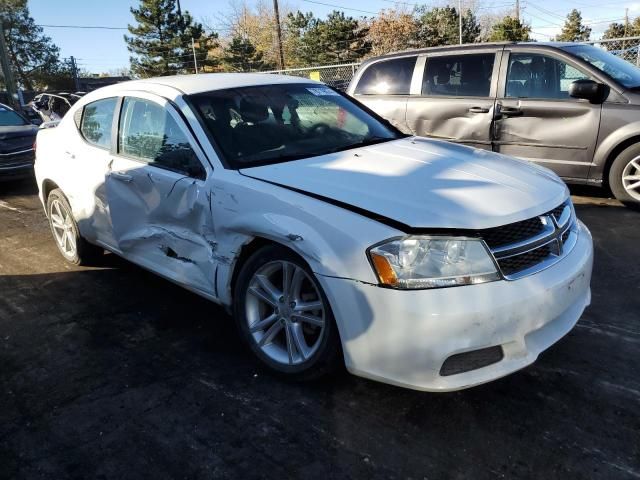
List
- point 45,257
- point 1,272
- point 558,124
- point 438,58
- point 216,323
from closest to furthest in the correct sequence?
1. point 216,323
2. point 1,272
3. point 45,257
4. point 558,124
5. point 438,58

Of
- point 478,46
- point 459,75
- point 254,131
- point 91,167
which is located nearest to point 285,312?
point 254,131

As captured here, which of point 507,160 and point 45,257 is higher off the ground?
point 507,160

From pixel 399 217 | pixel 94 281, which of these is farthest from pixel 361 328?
pixel 94 281

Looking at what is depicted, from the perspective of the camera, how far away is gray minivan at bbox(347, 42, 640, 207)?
559 cm

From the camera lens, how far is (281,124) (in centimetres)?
351

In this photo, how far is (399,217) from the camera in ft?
7.86

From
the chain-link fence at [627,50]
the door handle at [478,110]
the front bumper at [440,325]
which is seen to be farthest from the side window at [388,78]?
the chain-link fence at [627,50]

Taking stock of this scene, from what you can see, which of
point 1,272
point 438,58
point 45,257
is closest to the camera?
point 1,272

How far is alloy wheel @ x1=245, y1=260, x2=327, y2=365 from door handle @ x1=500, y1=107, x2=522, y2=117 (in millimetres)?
4295

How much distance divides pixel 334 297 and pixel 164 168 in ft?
5.19

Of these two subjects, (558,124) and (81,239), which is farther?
(558,124)

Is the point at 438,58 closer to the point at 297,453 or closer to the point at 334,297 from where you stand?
the point at 334,297

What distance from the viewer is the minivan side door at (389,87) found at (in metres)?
6.93

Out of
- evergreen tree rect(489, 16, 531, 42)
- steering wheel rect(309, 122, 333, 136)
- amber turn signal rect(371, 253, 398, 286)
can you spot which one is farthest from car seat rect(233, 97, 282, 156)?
evergreen tree rect(489, 16, 531, 42)
